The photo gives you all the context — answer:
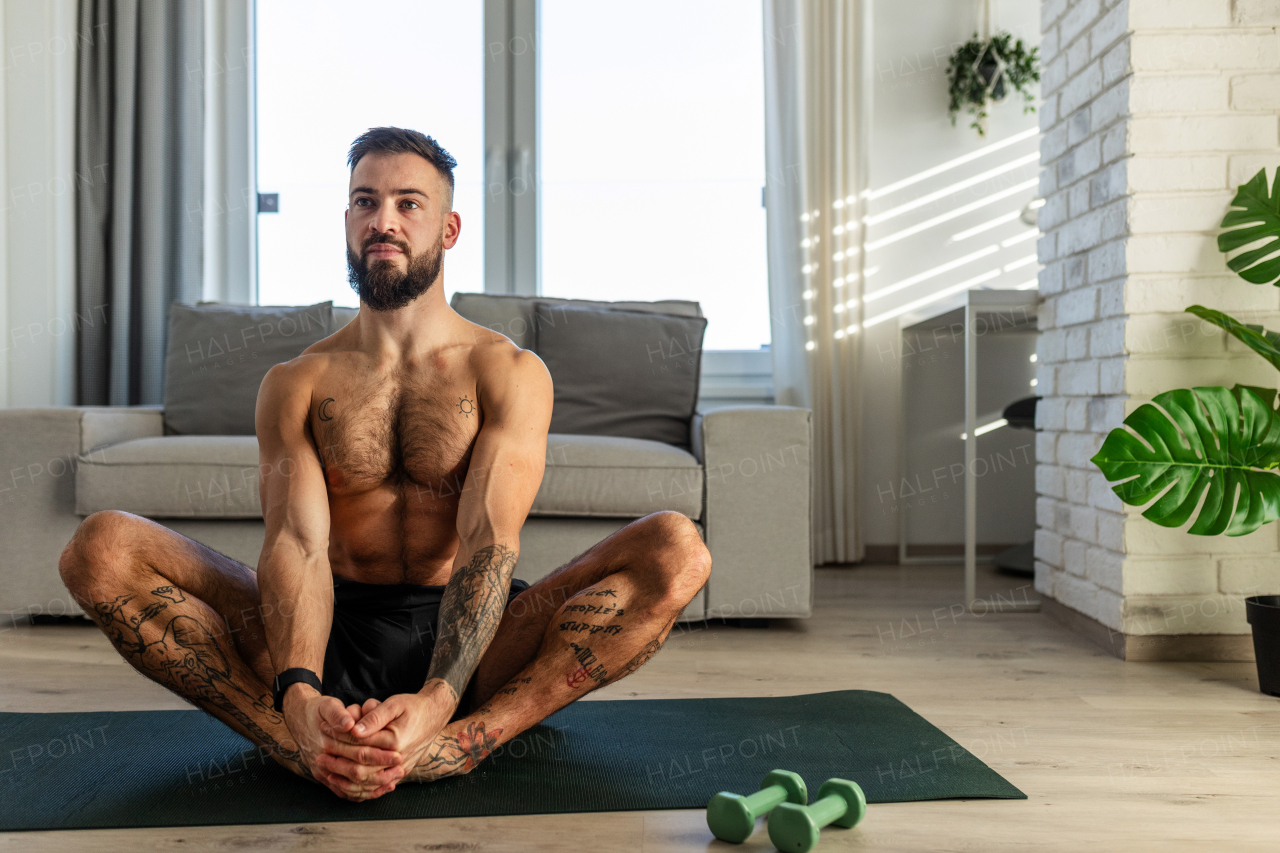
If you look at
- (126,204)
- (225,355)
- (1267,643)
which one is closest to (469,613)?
(1267,643)

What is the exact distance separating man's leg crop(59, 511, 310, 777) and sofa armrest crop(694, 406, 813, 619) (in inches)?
48.6

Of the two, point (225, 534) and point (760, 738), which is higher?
point (225, 534)

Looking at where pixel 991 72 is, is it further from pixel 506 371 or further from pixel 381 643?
pixel 381 643

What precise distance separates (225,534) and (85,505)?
0.32 m

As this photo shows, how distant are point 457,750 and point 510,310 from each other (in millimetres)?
1824

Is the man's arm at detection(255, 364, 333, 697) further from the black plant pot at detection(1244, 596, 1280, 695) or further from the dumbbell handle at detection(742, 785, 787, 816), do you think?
the black plant pot at detection(1244, 596, 1280, 695)

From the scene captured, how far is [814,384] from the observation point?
131 inches

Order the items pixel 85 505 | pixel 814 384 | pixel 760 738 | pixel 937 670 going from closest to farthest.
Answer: pixel 760 738
pixel 937 670
pixel 85 505
pixel 814 384

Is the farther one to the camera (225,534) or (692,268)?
(692,268)

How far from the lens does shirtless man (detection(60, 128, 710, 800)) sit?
4.25ft

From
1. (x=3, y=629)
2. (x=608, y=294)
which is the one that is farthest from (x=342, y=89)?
(x=3, y=629)

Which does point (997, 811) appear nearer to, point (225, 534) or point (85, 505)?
point (225, 534)

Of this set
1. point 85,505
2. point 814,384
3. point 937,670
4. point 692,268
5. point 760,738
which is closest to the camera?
point 760,738

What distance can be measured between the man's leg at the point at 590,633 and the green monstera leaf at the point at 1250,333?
3.87 ft
